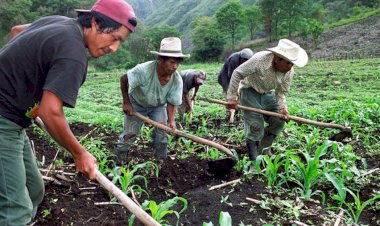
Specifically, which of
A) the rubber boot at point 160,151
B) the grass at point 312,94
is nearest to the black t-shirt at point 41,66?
the rubber boot at point 160,151

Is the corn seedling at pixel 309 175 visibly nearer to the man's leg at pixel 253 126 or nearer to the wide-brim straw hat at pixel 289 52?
the man's leg at pixel 253 126

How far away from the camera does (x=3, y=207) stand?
2516mm

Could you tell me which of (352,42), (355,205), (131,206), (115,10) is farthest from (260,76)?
(352,42)

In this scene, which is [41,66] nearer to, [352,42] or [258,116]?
[258,116]

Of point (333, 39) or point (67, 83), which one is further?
point (333, 39)

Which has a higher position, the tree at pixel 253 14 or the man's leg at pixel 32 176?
the tree at pixel 253 14

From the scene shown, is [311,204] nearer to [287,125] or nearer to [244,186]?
[244,186]

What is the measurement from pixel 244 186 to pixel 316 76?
13.4m

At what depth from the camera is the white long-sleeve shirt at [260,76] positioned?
5004 millimetres

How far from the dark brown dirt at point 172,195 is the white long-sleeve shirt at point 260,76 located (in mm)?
1180

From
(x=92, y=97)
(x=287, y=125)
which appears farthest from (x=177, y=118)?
(x=92, y=97)

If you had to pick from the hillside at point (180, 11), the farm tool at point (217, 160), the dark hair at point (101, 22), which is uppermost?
the hillside at point (180, 11)

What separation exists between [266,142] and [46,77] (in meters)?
3.76

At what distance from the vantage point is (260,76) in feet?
16.5
